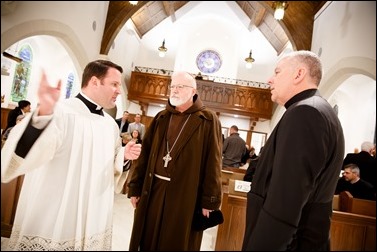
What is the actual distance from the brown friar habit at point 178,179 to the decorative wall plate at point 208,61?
10.5m

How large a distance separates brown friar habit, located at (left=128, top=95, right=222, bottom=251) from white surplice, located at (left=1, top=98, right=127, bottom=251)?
12.5 inches

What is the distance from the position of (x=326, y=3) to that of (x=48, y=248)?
2083 mm

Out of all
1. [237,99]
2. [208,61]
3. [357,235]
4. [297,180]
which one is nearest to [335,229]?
[357,235]

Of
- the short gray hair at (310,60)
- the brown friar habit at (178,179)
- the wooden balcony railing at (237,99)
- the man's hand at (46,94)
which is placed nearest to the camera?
the man's hand at (46,94)

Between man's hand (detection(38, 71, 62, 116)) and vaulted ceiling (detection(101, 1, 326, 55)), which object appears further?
vaulted ceiling (detection(101, 1, 326, 55))

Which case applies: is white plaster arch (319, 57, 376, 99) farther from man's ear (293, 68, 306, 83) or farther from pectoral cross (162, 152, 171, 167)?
pectoral cross (162, 152, 171, 167)

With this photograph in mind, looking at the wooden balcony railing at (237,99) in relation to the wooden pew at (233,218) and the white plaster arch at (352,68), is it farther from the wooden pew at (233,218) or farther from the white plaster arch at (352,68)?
the wooden pew at (233,218)

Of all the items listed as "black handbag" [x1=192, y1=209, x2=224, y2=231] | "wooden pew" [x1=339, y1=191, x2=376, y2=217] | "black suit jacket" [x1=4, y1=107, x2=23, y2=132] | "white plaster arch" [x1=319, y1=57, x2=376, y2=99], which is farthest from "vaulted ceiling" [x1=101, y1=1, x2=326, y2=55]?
"wooden pew" [x1=339, y1=191, x2=376, y2=217]

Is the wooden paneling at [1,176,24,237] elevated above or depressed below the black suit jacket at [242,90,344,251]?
below

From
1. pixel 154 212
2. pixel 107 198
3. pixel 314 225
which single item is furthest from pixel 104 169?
pixel 314 225

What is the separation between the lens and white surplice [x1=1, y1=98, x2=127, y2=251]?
0.76 m

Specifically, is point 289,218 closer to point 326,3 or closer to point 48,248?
point 48,248

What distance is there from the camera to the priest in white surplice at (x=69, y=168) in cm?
70

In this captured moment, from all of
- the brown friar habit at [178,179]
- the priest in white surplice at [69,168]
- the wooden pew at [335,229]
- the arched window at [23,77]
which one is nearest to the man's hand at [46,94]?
the priest in white surplice at [69,168]
